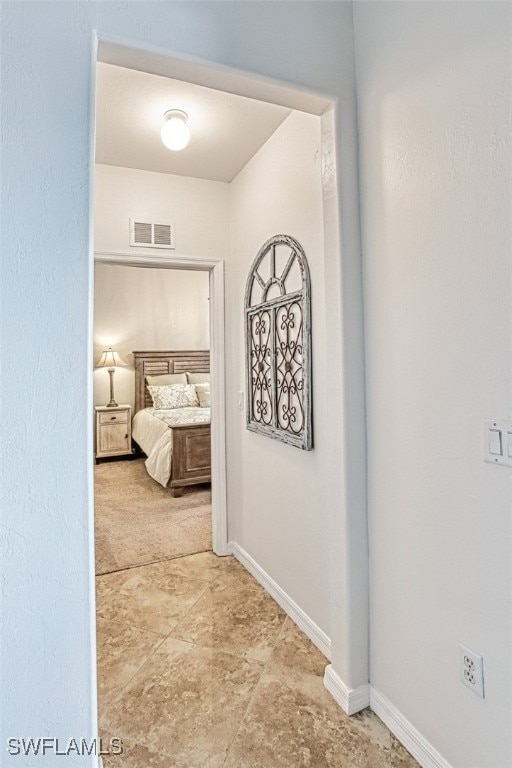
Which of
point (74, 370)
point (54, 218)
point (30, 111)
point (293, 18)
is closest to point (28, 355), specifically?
point (74, 370)

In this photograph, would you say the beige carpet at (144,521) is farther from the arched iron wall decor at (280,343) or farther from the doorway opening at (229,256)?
the arched iron wall decor at (280,343)

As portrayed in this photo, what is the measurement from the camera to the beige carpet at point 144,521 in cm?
315

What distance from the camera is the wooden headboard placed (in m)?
6.42

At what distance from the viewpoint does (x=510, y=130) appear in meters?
1.11

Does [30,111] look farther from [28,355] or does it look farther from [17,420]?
[17,420]

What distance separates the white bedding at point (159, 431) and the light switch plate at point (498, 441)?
3585 mm

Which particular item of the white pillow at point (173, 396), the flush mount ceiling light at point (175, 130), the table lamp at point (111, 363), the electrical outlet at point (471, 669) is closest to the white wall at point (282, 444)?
the flush mount ceiling light at point (175, 130)

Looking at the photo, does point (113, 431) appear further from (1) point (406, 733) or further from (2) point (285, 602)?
(1) point (406, 733)

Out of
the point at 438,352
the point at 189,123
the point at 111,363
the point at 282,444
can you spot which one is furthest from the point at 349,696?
the point at 111,363

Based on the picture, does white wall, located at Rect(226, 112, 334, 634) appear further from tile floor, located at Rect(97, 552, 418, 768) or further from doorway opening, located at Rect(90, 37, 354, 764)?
tile floor, located at Rect(97, 552, 418, 768)

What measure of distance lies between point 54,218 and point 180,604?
7.07 ft

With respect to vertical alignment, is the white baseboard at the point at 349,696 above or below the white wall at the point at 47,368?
below

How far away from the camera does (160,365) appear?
6617 millimetres

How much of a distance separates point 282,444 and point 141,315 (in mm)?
4803
